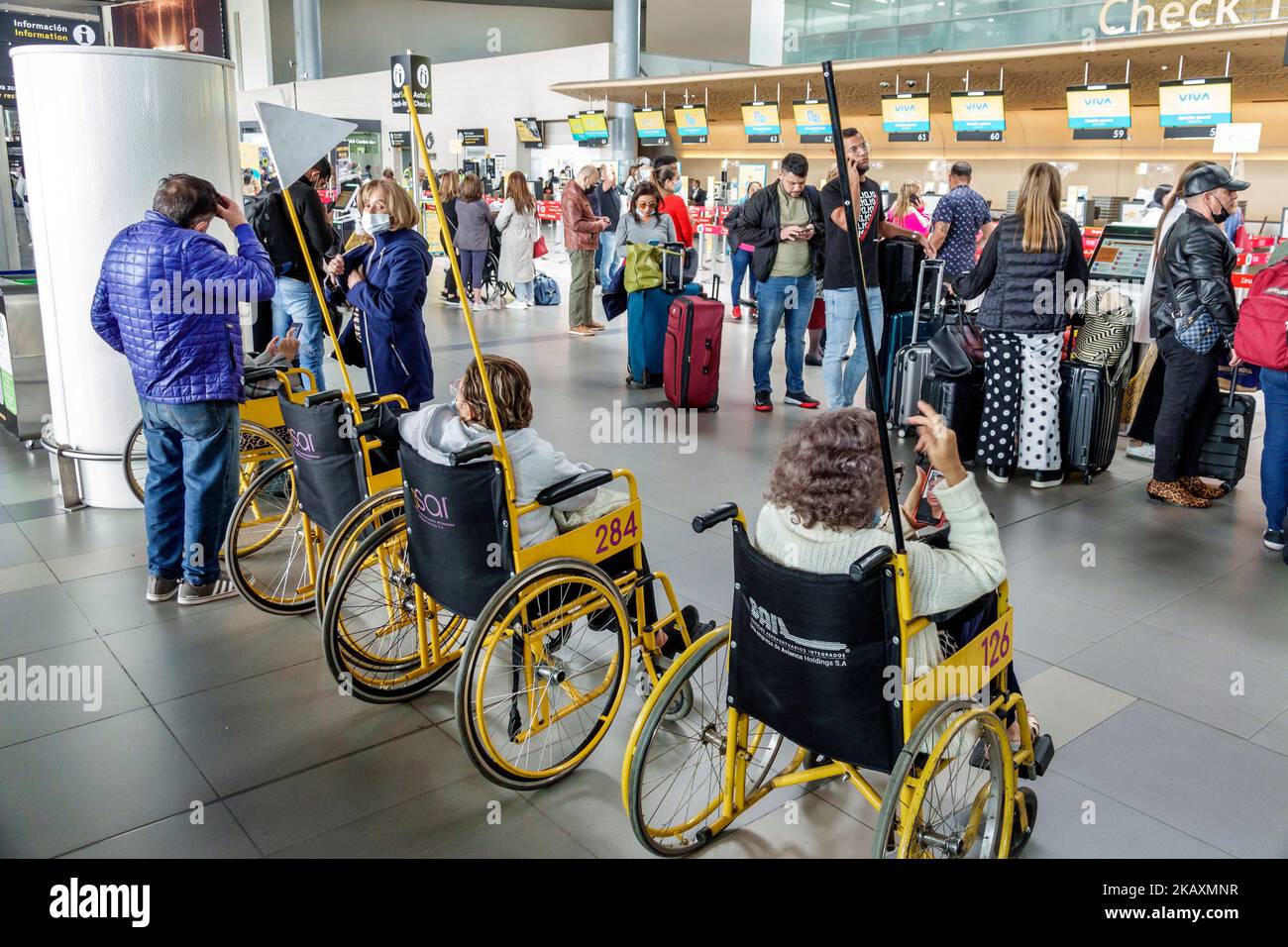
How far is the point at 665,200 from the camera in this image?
8.92 m

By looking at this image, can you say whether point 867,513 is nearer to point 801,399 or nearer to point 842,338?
point 842,338

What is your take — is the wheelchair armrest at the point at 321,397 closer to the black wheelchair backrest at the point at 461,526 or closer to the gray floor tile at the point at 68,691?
the black wheelchair backrest at the point at 461,526

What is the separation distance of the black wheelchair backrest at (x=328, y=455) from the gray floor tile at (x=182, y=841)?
1.06 metres

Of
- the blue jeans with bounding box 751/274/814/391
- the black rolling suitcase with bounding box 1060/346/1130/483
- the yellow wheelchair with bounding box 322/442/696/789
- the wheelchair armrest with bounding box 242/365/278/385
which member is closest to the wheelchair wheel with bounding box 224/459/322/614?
the wheelchair armrest with bounding box 242/365/278/385

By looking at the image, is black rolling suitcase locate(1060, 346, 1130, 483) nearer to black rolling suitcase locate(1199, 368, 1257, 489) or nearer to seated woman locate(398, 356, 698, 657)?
black rolling suitcase locate(1199, 368, 1257, 489)

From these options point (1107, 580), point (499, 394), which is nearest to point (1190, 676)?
point (1107, 580)

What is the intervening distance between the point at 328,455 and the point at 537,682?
1.04 meters

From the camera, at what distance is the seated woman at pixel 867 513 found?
1.99 m

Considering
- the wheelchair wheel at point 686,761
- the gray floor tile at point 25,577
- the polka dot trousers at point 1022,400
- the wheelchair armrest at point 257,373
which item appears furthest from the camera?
the polka dot trousers at point 1022,400

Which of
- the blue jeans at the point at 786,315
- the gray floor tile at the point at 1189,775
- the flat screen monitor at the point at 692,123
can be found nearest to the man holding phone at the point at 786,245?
the blue jeans at the point at 786,315

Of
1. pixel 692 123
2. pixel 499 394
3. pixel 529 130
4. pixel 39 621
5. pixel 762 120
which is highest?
pixel 529 130

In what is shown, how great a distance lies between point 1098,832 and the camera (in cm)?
248

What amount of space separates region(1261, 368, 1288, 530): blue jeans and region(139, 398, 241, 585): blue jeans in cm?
415
